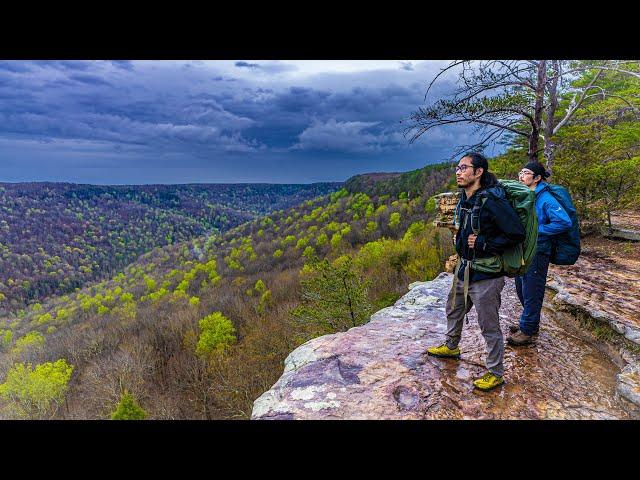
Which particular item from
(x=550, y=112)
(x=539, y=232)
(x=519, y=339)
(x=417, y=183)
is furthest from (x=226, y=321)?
(x=417, y=183)

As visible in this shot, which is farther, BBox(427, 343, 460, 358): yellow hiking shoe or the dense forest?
the dense forest

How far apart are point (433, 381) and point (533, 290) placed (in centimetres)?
146

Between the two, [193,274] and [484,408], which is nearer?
[484,408]

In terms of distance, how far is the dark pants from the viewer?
3.41m

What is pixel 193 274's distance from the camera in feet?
236

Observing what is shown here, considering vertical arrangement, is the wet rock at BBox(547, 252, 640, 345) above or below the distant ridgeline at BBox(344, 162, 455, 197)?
below

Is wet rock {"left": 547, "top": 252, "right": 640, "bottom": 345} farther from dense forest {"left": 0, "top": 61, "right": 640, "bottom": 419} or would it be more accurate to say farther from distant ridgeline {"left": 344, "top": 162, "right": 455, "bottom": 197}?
distant ridgeline {"left": 344, "top": 162, "right": 455, "bottom": 197}

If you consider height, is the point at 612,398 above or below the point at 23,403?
above

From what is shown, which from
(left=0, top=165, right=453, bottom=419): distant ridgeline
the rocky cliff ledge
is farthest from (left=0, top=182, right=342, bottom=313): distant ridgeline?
the rocky cliff ledge

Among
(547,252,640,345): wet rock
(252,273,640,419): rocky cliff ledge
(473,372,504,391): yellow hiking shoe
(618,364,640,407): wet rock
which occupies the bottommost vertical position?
(252,273,640,419): rocky cliff ledge

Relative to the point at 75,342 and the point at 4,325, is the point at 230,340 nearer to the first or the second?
the point at 75,342

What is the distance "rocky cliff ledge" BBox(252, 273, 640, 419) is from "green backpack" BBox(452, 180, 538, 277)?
1.12m
